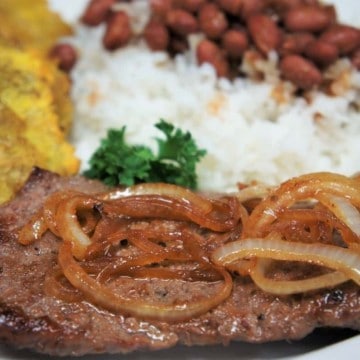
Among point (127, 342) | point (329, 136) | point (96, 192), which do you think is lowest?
point (127, 342)

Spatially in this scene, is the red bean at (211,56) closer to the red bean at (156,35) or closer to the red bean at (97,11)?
the red bean at (156,35)

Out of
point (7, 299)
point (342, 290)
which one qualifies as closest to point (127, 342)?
point (7, 299)

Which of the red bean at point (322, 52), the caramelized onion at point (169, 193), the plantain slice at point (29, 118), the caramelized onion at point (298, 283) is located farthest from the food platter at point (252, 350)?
the red bean at point (322, 52)

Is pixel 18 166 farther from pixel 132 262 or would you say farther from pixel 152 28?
pixel 152 28

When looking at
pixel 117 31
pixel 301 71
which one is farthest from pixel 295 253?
pixel 117 31

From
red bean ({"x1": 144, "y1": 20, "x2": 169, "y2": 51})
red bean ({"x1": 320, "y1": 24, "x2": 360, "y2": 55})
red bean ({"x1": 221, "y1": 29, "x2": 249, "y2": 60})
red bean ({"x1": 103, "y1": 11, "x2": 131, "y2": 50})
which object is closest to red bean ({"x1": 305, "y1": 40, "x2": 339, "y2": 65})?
red bean ({"x1": 320, "y1": 24, "x2": 360, "y2": 55})
